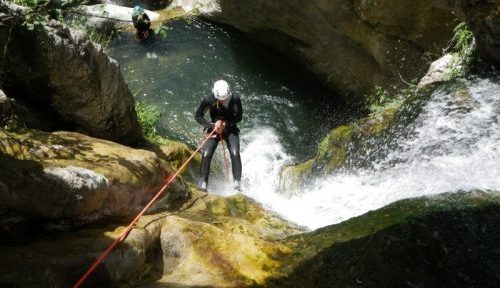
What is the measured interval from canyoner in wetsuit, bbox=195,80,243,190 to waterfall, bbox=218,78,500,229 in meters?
1.30

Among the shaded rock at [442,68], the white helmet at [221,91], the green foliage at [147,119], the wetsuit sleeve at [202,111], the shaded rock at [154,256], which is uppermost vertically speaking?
the shaded rock at [442,68]

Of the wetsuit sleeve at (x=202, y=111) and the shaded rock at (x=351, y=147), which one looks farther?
the wetsuit sleeve at (x=202, y=111)

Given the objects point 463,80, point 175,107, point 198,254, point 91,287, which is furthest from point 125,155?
point 175,107

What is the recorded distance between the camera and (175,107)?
13.3m

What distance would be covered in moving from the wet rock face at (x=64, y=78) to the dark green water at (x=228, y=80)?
451 cm

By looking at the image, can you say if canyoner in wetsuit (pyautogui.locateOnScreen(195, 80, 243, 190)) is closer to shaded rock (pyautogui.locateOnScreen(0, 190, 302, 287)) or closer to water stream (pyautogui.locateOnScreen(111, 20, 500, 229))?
water stream (pyautogui.locateOnScreen(111, 20, 500, 229))

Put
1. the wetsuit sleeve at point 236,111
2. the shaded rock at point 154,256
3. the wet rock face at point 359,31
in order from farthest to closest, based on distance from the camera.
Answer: the wet rock face at point 359,31
the wetsuit sleeve at point 236,111
the shaded rock at point 154,256

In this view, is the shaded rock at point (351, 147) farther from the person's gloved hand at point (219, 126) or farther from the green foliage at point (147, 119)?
the green foliage at point (147, 119)

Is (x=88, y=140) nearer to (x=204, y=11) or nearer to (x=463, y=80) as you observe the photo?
(x=463, y=80)

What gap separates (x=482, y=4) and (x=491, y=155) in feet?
8.16

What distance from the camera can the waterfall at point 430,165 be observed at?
6.49 meters

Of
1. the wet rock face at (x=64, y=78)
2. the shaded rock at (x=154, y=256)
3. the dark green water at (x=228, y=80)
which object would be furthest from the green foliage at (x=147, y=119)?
the shaded rock at (x=154, y=256)

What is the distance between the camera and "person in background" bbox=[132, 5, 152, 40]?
15023 millimetres

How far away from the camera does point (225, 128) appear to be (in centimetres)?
850
